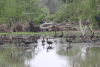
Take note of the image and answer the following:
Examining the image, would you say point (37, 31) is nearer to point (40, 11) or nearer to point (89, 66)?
point (40, 11)

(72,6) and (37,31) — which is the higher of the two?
(72,6)

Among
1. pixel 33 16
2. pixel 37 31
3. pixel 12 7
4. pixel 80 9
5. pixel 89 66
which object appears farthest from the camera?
pixel 33 16

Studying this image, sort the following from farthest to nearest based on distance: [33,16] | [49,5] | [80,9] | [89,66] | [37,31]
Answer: [49,5] < [33,16] < [37,31] < [80,9] < [89,66]

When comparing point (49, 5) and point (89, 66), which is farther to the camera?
point (49, 5)

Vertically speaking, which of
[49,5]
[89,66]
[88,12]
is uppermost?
[49,5]

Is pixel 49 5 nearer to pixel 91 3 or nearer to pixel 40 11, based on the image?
pixel 40 11

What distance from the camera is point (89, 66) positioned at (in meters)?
10.7

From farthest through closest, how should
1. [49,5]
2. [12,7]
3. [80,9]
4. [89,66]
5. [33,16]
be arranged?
[49,5], [33,16], [12,7], [80,9], [89,66]

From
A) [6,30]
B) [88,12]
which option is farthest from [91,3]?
[6,30]

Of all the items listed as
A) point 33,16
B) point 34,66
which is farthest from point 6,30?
point 34,66

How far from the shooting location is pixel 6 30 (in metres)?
48.0

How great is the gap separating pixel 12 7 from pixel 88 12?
1658 cm

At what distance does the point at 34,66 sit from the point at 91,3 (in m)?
29.5

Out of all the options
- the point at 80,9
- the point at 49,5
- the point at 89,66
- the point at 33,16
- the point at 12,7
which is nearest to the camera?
the point at 89,66
